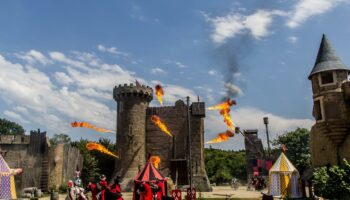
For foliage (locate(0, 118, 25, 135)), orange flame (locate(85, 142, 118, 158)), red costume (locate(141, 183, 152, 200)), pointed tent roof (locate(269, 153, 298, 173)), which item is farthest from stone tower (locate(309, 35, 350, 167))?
foliage (locate(0, 118, 25, 135))

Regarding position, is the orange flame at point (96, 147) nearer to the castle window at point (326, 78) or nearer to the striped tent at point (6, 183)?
the striped tent at point (6, 183)

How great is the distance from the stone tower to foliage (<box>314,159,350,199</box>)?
5.46 ft

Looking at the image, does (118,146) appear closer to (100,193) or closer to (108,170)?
(108,170)

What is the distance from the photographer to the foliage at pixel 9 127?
72938 mm

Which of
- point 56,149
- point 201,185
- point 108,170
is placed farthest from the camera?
point 108,170

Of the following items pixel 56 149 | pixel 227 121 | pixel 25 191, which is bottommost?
pixel 25 191

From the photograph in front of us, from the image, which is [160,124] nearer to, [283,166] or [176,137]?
[176,137]

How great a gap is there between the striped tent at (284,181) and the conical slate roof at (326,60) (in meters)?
6.35

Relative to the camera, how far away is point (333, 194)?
1655 cm

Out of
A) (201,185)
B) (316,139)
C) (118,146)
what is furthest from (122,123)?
(316,139)

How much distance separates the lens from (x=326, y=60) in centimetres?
2056

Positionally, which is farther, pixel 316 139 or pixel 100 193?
pixel 316 139

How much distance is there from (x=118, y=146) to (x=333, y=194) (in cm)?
2700

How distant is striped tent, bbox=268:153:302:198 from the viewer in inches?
779
